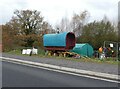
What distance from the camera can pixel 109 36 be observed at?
6278 centimetres

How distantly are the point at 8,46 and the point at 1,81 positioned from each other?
42163 mm

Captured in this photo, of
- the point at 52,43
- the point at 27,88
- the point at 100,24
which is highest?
the point at 100,24

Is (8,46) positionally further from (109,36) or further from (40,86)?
(40,86)

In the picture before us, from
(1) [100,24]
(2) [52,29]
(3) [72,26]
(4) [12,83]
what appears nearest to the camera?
(4) [12,83]

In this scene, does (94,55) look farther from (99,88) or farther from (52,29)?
(52,29)

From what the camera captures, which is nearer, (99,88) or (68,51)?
(99,88)

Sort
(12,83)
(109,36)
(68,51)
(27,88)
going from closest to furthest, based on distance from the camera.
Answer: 1. (27,88)
2. (12,83)
3. (68,51)
4. (109,36)

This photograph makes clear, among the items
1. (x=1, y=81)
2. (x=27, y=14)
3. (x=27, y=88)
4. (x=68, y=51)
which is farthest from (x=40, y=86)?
(x=27, y=14)

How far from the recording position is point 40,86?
488 inches

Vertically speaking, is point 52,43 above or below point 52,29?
below

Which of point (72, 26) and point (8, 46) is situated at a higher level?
point (72, 26)

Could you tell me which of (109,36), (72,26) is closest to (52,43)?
(109,36)

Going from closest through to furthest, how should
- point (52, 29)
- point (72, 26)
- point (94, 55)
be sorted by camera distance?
point (94, 55)
point (72, 26)
point (52, 29)

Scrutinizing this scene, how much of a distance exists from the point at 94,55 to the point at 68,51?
6.37 metres
